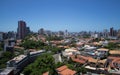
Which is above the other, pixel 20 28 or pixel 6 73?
pixel 20 28

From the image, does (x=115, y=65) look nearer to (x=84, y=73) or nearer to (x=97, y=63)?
(x=97, y=63)

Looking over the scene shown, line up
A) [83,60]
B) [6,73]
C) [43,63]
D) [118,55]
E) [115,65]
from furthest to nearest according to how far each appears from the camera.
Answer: [118,55]
[83,60]
[115,65]
[43,63]
[6,73]

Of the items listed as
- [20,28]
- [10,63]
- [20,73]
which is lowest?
[20,73]

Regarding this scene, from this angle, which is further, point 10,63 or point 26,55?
point 26,55

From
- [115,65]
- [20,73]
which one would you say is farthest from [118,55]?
[20,73]

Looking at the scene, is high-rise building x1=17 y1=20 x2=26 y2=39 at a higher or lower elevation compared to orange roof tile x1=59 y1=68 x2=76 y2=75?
higher

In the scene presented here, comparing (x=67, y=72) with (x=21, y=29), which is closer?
(x=67, y=72)

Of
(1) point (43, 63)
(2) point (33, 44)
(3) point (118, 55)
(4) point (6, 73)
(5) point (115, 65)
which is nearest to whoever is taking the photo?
(4) point (6, 73)

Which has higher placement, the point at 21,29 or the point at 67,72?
the point at 21,29

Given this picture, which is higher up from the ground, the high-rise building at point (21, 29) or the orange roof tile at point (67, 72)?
the high-rise building at point (21, 29)

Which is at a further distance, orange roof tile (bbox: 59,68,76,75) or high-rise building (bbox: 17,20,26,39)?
high-rise building (bbox: 17,20,26,39)

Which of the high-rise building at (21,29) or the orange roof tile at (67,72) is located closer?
the orange roof tile at (67,72)
